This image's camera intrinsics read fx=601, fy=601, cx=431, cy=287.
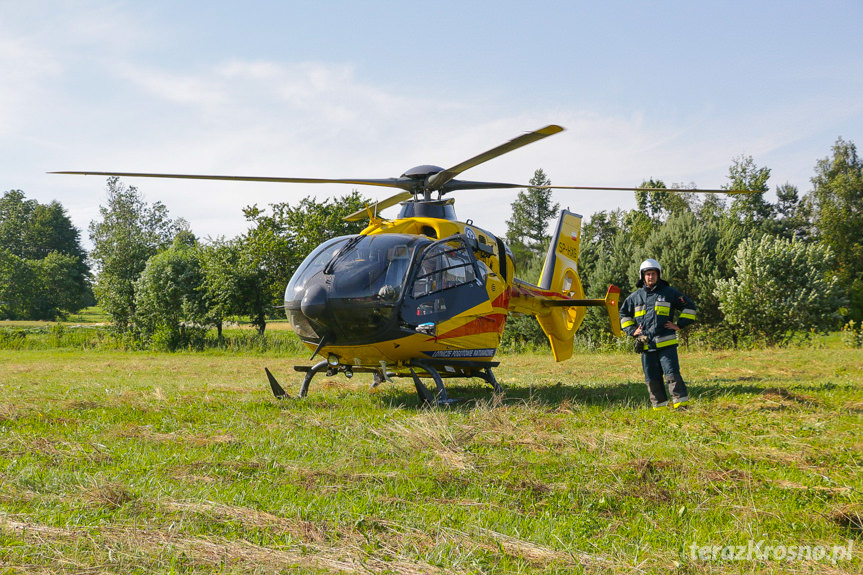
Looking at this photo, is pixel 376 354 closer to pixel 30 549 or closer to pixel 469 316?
pixel 469 316

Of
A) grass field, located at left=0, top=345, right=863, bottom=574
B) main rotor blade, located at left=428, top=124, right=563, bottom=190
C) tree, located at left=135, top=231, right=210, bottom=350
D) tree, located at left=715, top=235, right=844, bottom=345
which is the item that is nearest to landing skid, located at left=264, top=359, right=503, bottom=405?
grass field, located at left=0, top=345, right=863, bottom=574

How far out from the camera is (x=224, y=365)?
1820cm

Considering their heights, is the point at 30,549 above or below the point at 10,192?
below

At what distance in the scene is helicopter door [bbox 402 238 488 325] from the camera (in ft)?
27.0

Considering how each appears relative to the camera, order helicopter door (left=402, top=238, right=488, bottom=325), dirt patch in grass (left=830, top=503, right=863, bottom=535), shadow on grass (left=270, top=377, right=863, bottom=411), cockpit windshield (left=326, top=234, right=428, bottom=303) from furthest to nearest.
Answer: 1. shadow on grass (left=270, top=377, right=863, bottom=411)
2. helicopter door (left=402, top=238, right=488, bottom=325)
3. cockpit windshield (left=326, top=234, right=428, bottom=303)
4. dirt patch in grass (left=830, top=503, right=863, bottom=535)

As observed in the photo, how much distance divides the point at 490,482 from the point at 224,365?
602 inches

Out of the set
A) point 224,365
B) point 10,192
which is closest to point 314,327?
point 224,365

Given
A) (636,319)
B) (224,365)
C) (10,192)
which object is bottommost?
(224,365)

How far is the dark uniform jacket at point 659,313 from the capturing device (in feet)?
26.4

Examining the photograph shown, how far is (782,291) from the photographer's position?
958 inches

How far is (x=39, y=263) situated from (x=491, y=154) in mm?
71317

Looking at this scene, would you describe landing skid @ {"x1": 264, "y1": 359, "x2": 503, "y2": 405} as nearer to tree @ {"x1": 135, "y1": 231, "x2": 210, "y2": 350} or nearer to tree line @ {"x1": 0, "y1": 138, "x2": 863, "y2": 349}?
tree line @ {"x1": 0, "y1": 138, "x2": 863, "y2": 349}

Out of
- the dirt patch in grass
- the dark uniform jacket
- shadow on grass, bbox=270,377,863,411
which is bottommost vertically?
shadow on grass, bbox=270,377,863,411

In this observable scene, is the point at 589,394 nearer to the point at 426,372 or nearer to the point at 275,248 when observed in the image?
the point at 426,372
